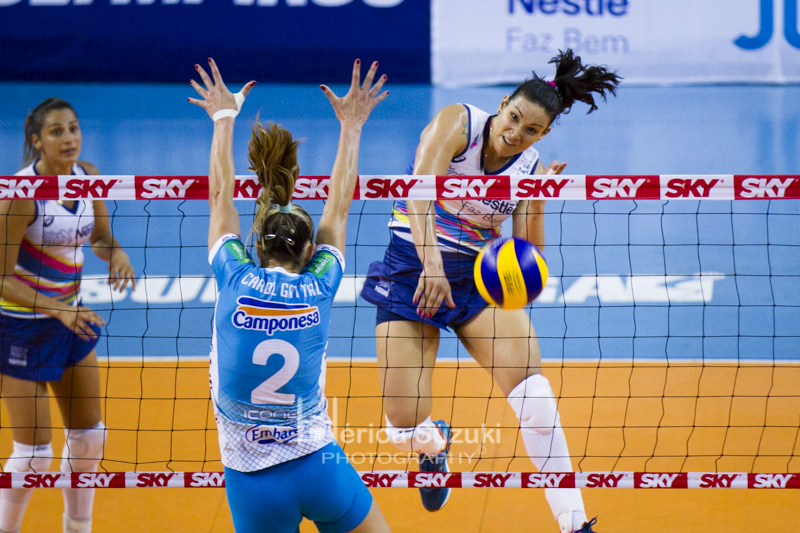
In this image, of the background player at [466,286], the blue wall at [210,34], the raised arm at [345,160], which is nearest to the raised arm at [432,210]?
the background player at [466,286]

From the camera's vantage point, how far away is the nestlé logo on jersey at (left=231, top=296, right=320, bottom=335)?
2621 mm

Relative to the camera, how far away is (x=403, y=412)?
390cm

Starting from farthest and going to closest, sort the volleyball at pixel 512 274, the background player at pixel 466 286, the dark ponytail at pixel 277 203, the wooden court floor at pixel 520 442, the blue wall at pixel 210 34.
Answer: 1. the blue wall at pixel 210 34
2. the wooden court floor at pixel 520 442
3. the background player at pixel 466 286
4. the volleyball at pixel 512 274
5. the dark ponytail at pixel 277 203

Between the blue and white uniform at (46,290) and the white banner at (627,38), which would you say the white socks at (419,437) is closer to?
the blue and white uniform at (46,290)

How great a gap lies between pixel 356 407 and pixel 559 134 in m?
6.96

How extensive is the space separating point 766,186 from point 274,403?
7.02 feet

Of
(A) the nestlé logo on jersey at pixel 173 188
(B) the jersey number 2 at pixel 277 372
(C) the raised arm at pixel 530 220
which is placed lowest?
(B) the jersey number 2 at pixel 277 372

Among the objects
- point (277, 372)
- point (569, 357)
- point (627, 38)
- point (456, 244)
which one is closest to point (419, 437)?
point (456, 244)

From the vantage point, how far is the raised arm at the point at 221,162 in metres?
2.91

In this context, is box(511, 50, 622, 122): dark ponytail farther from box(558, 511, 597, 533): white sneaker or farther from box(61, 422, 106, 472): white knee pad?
box(61, 422, 106, 472): white knee pad

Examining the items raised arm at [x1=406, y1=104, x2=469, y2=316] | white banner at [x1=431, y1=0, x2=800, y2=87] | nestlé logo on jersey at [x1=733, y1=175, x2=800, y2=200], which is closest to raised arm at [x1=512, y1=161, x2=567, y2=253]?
raised arm at [x1=406, y1=104, x2=469, y2=316]

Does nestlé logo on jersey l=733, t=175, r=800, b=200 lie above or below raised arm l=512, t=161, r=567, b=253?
above

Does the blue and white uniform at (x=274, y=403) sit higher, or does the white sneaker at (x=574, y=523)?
the blue and white uniform at (x=274, y=403)

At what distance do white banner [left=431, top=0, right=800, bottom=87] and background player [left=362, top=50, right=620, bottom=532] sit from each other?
343 inches
